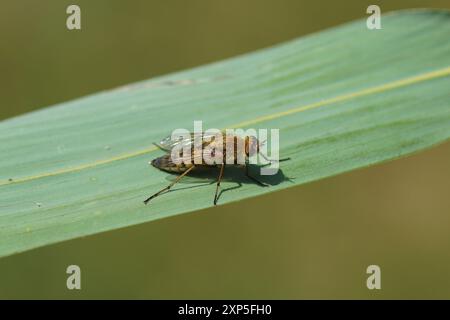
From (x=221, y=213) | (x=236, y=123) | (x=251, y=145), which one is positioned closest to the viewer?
(x=251, y=145)

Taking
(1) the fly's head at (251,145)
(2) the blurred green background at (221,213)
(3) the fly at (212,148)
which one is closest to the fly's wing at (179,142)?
(3) the fly at (212,148)

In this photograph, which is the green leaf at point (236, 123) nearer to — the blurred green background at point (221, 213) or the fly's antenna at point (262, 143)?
the fly's antenna at point (262, 143)

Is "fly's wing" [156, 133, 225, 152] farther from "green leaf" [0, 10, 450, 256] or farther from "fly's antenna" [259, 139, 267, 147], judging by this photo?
"fly's antenna" [259, 139, 267, 147]

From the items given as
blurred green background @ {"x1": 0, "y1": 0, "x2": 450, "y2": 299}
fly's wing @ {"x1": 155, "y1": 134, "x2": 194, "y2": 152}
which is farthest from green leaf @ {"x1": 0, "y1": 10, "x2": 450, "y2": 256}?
blurred green background @ {"x1": 0, "y1": 0, "x2": 450, "y2": 299}

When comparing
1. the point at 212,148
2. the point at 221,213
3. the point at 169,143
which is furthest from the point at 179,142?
the point at 221,213

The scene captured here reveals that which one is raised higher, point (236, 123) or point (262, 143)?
point (236, 123)

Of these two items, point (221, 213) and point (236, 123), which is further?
point (221, 213)

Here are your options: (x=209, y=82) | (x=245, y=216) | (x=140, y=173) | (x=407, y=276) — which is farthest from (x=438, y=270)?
(x=140, y=173)

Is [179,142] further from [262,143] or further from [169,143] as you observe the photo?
[262,143]

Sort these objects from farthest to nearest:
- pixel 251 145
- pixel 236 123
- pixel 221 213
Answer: pixel 221 213
pixel 236 123
pixel 251 145
